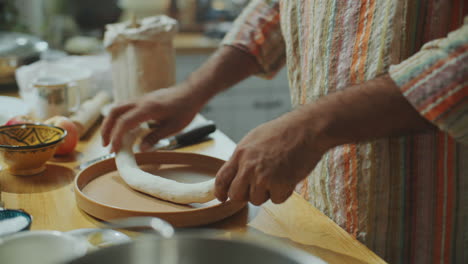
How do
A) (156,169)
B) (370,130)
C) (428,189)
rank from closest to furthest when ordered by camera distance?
1. (370,130)
2. (428,189)
3. (156,169)

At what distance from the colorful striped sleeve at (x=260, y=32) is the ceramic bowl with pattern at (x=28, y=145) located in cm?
45

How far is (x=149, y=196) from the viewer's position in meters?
A: 0.89

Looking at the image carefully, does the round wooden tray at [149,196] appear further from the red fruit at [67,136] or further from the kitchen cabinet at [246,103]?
the kitchen cabinet at [246,103]

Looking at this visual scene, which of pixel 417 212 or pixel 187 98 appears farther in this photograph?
pixel 187 98

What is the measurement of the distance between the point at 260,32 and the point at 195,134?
0.29 metres

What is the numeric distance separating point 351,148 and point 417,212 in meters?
0.16

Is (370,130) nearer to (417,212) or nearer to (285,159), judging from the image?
(285,159)

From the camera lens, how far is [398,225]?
92 cm

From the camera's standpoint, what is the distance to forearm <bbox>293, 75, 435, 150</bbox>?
0.70 metres

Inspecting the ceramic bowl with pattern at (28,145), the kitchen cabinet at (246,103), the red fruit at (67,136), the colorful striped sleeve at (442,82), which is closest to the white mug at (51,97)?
the red fruit at (67,136)

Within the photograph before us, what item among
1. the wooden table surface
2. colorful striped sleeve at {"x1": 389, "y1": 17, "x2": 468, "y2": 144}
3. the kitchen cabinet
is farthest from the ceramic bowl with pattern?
the kitchen cabinet

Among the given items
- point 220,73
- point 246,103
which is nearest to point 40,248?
point 220,73

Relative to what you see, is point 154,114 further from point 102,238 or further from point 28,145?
point 102,238

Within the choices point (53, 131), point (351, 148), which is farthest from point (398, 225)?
point (53, 131)
